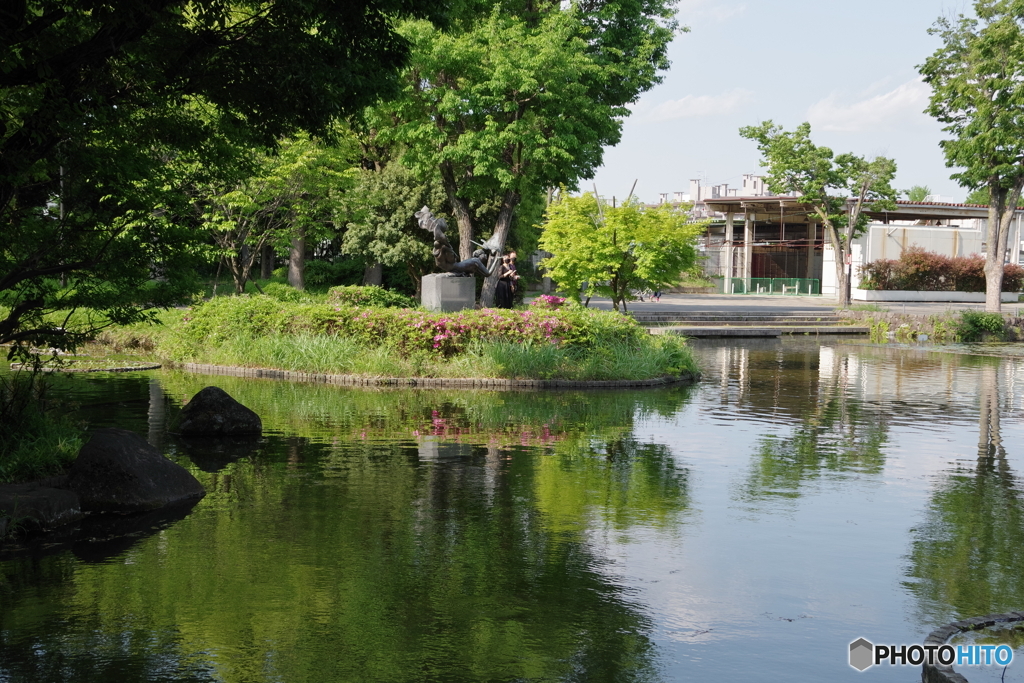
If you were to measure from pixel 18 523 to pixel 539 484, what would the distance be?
15.3 ft

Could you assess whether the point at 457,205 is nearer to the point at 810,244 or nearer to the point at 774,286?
the point at 774,286

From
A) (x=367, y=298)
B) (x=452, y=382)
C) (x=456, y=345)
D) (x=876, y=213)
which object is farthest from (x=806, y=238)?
(x=452, y=382)

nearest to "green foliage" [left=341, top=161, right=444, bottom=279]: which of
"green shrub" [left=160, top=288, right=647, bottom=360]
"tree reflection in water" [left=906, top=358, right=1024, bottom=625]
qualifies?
"green shrub" [left=160, top=288, right=647, bottom=360]

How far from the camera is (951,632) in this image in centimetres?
543

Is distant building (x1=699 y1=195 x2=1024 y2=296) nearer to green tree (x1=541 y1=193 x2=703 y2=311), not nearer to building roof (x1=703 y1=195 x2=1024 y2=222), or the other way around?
building roof (x1=703 y1=195 x2=1024 y2=222)

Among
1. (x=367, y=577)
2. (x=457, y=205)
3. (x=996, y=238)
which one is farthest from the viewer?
(x=996, y=238)

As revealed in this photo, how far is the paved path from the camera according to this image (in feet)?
133

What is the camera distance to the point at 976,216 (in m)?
58.3

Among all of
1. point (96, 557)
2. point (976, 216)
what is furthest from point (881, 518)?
point (976, 216)

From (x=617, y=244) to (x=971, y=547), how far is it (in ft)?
63.8

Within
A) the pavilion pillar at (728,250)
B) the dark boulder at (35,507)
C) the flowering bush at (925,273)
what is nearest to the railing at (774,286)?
the pavilion pillar at (728,250)

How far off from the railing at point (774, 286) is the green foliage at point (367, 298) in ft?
124

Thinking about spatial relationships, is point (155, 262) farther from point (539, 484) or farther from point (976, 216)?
point (976, 216)

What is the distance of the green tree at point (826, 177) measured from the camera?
45.9 metres
